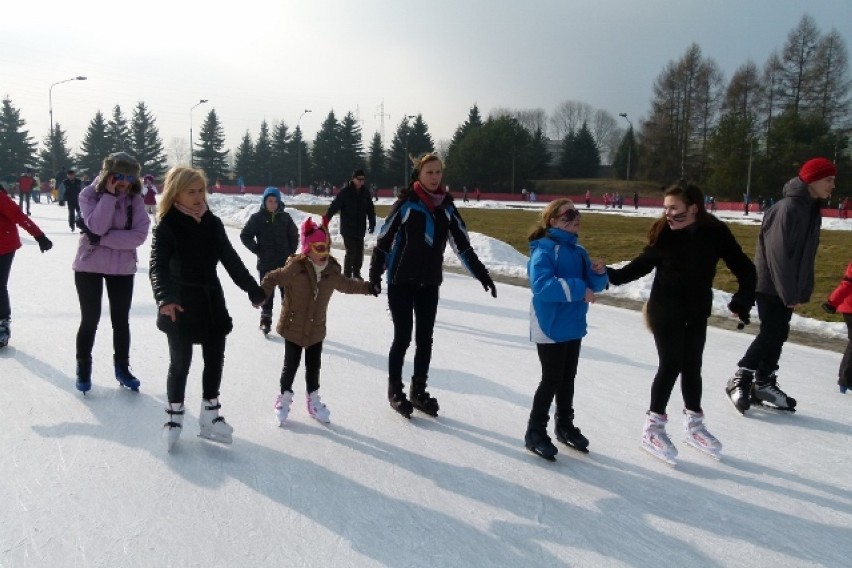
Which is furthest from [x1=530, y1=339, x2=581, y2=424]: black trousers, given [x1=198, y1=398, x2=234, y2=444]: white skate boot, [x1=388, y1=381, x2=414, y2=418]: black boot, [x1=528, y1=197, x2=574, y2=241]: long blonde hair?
[x1=198, y1=398, x2=234, y2=444]: white skate boot

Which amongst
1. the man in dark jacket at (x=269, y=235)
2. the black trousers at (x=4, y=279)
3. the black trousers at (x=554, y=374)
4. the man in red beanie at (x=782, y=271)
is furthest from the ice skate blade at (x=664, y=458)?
the black trousers at (x=4, y=279)

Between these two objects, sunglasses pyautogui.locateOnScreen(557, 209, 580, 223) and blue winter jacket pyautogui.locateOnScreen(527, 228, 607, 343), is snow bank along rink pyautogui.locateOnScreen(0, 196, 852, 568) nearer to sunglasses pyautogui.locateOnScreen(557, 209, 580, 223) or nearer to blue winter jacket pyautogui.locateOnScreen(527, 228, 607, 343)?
blue winter jacket pyautogui.locateOnScreen(527, 228, 607, 343)

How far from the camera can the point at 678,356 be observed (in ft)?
11.4

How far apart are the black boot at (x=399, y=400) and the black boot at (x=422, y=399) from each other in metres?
0.08

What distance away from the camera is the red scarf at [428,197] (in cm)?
392

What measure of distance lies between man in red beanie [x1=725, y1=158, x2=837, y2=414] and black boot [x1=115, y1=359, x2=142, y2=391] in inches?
155

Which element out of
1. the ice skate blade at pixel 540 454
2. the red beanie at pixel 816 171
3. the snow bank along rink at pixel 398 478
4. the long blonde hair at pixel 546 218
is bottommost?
the snow bank along rink at pixel 398 478

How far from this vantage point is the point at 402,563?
8.00 feet

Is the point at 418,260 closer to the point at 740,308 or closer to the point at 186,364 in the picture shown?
the point at 186,364

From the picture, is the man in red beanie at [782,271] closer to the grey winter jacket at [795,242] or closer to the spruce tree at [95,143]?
the grey winter jacket at [795,242]

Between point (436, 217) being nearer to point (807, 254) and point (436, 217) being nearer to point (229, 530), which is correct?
point (229, 530)

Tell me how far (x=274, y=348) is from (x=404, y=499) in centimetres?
296

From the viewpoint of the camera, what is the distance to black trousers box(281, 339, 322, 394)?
3.85m

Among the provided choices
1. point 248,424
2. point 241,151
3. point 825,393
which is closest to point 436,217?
point 248,424
